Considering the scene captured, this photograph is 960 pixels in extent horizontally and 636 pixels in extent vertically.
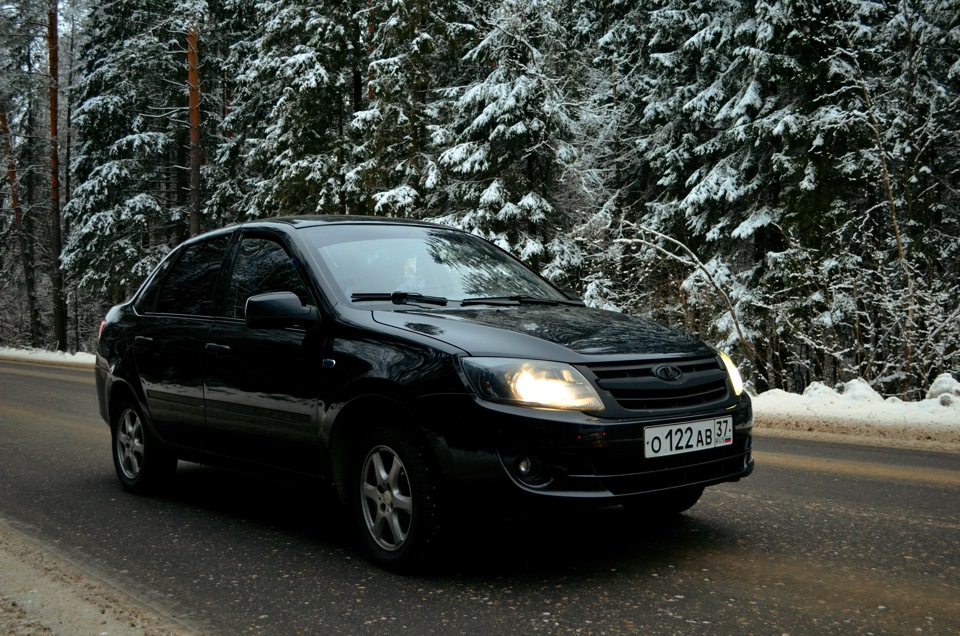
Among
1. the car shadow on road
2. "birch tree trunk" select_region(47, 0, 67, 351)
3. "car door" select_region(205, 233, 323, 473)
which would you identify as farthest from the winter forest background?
"car door" select_region(205, 233, 323, 473)

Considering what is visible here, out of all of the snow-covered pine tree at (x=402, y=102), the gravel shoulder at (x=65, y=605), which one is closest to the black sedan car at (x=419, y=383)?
the gravel shoulder at (x=65, y=605)

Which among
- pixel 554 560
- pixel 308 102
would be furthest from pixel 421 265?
pixel 308 102

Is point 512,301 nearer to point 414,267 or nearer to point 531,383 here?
point 414,267

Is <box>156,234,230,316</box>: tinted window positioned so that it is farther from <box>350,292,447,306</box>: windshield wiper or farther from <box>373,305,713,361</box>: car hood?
<box>373,305,713,361</box>: car hood

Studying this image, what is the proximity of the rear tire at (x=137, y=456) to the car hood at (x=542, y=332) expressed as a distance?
2488 mm

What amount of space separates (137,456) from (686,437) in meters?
4.02

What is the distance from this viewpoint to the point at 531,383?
3.96 m

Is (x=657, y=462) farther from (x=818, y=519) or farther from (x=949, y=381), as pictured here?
(x=949, y=381)

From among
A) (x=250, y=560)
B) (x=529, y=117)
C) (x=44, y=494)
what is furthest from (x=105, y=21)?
(x=250, y=560)

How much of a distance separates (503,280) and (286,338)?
136 cm

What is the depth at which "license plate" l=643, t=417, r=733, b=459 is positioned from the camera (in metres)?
4.05

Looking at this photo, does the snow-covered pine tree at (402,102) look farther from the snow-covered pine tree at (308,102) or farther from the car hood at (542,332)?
the car hood at (542,332)

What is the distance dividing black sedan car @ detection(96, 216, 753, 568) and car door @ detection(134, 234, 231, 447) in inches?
0.7

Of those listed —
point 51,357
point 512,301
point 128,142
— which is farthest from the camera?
point 128,142
